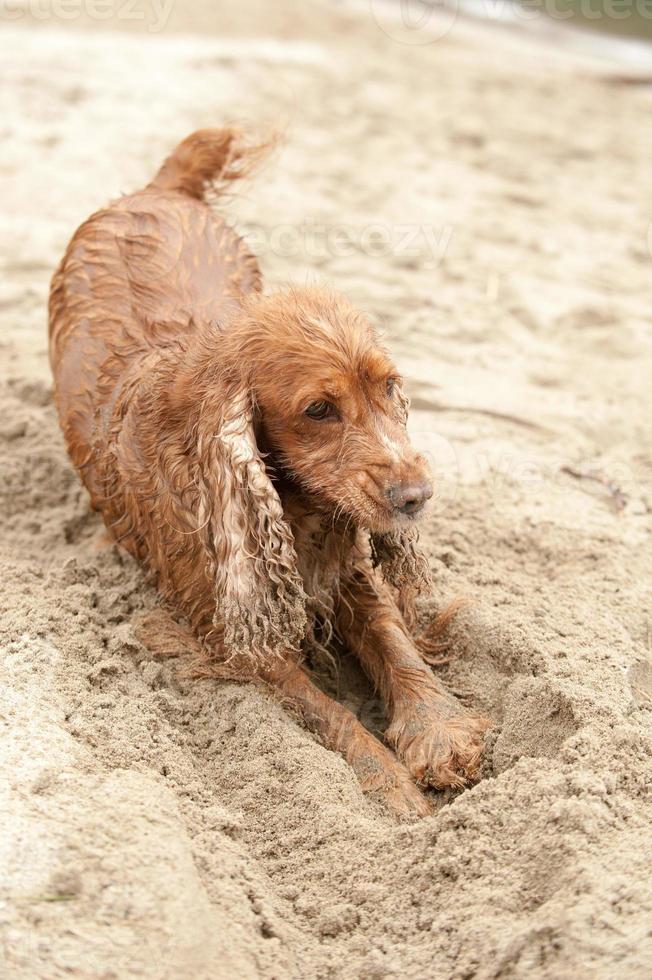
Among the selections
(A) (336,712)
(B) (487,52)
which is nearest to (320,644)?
(A) (336,712)

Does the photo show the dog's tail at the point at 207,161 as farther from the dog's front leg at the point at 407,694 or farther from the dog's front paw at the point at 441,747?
the dog's front paw at the point at 441,747

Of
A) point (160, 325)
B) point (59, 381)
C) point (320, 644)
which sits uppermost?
point (160, 325)

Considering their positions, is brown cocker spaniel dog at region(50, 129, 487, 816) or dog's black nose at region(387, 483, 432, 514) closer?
A: dog's black nose at region(387, 483, 432, 514)

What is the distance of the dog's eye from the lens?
3227mm

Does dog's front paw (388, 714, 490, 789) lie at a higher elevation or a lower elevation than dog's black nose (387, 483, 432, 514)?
lower

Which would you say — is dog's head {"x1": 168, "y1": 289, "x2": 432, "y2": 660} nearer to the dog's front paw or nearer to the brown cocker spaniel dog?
the brown cocker spaniel dog

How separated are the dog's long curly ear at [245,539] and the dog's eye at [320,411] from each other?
0.55 ft

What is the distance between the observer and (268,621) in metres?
3.30

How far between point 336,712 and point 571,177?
18.4 feet

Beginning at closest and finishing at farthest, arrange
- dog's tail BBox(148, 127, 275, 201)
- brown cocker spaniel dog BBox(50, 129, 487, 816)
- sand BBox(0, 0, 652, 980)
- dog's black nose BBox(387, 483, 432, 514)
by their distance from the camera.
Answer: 1. sand BBox(0, 0, 652, 980)
2. dog's black nose BBox(387, 483, 432, 514)
3. brown cocker spaniel dog BBox(50, 129, 487, 816)
4. dog's tail BBox(148, 127, 275, 201)

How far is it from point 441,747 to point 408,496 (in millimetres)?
757

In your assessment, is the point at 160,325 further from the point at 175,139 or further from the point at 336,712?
the point at 175,139

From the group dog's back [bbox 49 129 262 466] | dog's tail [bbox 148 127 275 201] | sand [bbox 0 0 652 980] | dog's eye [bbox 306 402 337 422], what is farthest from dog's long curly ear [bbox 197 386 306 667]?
dog's tail [bbox 148 127 275 201]

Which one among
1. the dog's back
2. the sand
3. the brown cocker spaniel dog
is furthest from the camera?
the dog's back
